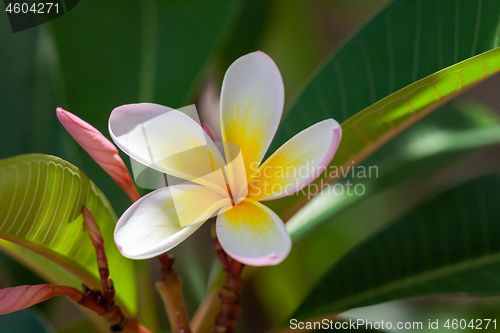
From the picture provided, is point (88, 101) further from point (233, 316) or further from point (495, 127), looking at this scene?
point (495, 127)

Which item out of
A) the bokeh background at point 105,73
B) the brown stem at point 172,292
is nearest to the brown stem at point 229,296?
the brown stem at point 172,292

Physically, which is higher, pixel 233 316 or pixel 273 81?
pixel 273 81

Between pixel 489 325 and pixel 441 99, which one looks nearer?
pixel 441 99

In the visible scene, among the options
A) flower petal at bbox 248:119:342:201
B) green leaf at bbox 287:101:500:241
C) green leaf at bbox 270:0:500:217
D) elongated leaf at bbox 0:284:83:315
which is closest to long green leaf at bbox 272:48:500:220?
green leaf at bbox 270:0:500:217

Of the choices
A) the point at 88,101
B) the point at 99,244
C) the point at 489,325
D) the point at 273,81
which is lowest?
the point at 489,325

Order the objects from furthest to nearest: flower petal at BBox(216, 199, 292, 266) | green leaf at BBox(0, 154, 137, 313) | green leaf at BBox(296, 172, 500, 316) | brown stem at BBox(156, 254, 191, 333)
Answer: green leaf at BBox(296, 172, 500, 316)
brown stem at BBox(156, 254, 191, 333)
green leaf at BBox(0, 154, 137, 313)
flower petal at BBox(216, 199, 292, 266)

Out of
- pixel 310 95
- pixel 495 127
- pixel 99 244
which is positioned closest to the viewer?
pixel 99 244

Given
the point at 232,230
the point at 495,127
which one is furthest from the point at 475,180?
the point at 232,230

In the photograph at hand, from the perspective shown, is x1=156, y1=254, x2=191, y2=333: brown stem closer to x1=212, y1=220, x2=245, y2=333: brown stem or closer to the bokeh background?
x1=212, y1=220, x2=245, y2=333: brown stem
